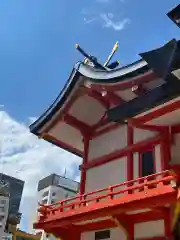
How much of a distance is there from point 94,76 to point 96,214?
5.12m

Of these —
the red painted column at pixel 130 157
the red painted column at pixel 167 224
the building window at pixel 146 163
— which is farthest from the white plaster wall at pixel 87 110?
the red painted column at pixel 167 224

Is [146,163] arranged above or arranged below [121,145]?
below

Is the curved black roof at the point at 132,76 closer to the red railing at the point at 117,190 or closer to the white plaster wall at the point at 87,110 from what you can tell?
the white plaster wall at the point at 87,110

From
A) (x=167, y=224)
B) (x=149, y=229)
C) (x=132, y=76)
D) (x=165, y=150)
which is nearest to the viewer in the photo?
(x=167, y=224)

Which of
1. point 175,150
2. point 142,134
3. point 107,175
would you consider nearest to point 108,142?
point 107,175

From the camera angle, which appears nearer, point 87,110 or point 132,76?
point 132,76

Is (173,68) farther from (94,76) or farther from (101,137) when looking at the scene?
(101,137)

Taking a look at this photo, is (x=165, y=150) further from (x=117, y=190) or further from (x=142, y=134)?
(x=117, y=190)

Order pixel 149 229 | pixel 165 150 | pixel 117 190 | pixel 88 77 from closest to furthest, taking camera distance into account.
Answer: pixel 149 229 < pixel 165 150 < pixel 117 190 < pixel 88 77

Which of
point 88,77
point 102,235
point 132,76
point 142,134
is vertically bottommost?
point 102,235

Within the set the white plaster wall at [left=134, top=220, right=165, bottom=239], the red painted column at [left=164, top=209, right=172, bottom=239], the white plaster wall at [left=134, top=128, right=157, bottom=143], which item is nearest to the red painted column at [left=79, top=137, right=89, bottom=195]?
the white plaster wall at [left=134, top=128, right=157, bottom=143]

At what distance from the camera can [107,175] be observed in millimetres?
11852

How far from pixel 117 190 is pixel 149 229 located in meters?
1.89

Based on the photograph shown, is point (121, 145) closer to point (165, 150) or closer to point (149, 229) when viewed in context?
point (165, 150)
